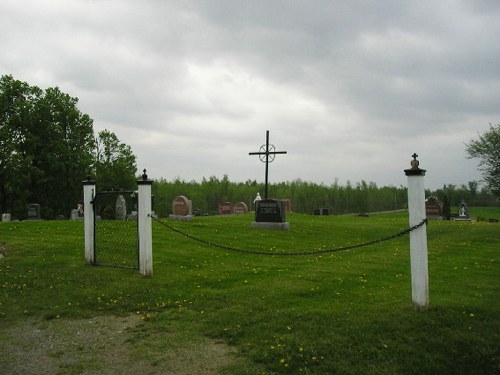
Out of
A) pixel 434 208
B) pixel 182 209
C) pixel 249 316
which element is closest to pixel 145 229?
pixel 249 316

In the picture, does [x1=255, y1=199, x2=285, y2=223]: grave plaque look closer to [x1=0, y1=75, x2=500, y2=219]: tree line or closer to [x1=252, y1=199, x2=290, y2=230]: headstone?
[x1=252, y1=199, x2=290, y2=230]: headstone

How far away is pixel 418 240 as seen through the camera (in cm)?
616

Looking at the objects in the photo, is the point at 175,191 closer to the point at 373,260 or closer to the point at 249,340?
the point at 373,260

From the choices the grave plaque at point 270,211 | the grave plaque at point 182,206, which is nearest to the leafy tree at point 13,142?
the grave plaque at point 182,206

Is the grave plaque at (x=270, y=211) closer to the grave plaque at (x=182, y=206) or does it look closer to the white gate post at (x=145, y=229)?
the grave plaque at (x=182, y=206)

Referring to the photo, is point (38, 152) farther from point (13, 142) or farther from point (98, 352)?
point (98, 352)

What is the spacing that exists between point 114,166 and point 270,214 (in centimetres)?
2626

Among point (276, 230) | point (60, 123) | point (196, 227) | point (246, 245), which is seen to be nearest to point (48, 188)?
A: point (60, 123)

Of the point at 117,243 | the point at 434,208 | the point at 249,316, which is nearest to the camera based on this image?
the point at 249,316

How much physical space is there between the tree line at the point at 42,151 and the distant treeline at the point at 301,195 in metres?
14.9

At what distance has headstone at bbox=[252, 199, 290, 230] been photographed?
20.1 meters

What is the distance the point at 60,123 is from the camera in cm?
3888

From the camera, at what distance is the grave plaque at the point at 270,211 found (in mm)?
20250

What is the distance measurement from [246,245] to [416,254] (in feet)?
30.9
